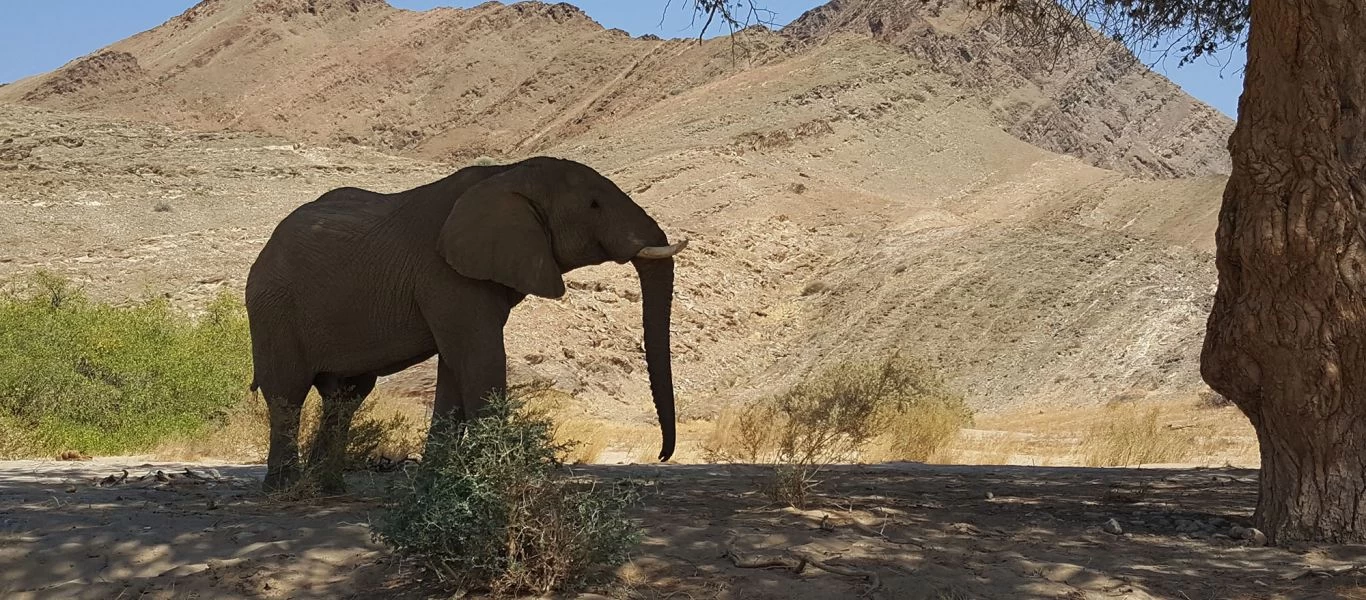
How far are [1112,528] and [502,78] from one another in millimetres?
63190

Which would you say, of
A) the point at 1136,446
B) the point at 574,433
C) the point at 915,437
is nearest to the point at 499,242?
the point at 915,437

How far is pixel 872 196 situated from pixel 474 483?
34.8m

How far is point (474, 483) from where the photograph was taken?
589 centimetres

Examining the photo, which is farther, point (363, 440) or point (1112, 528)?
point (363, 440)

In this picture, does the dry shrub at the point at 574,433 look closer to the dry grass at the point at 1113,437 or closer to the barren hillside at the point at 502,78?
the dry grass at the point at 1113,437

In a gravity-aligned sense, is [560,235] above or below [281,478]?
above

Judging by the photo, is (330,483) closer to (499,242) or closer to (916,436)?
(499,242)

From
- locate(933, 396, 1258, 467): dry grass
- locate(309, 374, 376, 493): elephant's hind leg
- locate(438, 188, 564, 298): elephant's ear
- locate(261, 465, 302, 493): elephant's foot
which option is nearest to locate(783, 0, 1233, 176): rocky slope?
locate(933, 396, 1258, 467): dry grass

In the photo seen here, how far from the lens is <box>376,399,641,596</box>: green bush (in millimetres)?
5793

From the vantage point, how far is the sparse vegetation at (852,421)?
46.8ft

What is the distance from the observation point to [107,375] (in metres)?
17.9

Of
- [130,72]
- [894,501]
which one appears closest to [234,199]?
[894,501]

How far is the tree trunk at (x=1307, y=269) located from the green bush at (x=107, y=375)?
34.6 feet

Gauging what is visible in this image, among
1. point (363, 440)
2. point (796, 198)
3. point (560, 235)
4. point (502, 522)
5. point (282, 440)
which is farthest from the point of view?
point (796, 198)
